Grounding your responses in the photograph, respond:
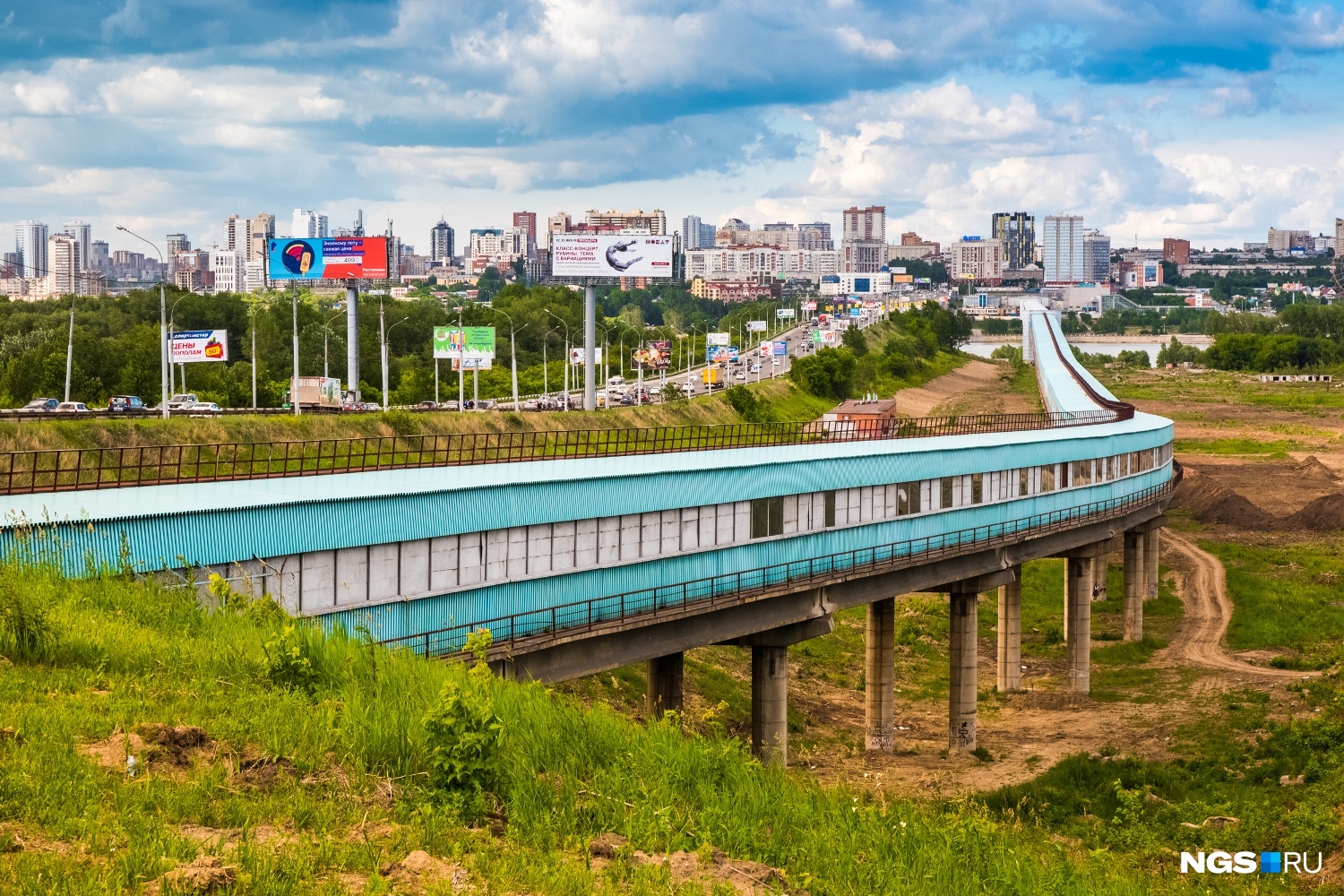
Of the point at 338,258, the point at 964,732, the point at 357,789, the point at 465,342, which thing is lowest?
the point at 964,732

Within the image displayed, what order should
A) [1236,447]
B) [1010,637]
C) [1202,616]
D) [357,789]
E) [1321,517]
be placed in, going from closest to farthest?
[357,789]
[1010,637]
[1202,616]
[1321,517]
[1236,447]

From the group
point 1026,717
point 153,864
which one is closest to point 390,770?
point 153,864

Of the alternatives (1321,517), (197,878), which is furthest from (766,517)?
(1321,517)

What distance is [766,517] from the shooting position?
131 ft

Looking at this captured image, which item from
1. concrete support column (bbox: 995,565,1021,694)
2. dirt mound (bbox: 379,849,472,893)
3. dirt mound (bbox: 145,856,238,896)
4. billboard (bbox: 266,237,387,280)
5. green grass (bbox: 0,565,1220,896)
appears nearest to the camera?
dirt mound (bbox: 145,856,238,896)

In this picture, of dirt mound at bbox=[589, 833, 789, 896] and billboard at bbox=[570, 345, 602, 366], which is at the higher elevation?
billboard at bbox=[570, 345, 602, 366]

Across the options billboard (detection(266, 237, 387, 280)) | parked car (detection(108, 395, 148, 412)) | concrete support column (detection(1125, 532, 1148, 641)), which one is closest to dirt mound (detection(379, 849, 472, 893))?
concrete support column (detection(1125, 532, 1148, 641))

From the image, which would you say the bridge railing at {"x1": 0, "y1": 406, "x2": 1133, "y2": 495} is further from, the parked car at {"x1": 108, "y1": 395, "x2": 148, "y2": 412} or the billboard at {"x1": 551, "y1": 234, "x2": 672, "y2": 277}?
the parked car at {"x1": 108, "y1": 395, "x2": 148, "y2": 412}

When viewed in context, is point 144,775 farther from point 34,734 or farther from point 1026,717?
point 1026,717

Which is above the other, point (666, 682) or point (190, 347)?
point (190, 347)

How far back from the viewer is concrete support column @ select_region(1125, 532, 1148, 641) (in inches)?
2621

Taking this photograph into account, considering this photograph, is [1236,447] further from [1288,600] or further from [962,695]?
[962,695]

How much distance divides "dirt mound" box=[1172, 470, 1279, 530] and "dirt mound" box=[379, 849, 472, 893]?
86.9m

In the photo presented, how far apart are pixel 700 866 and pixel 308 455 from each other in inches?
1753
